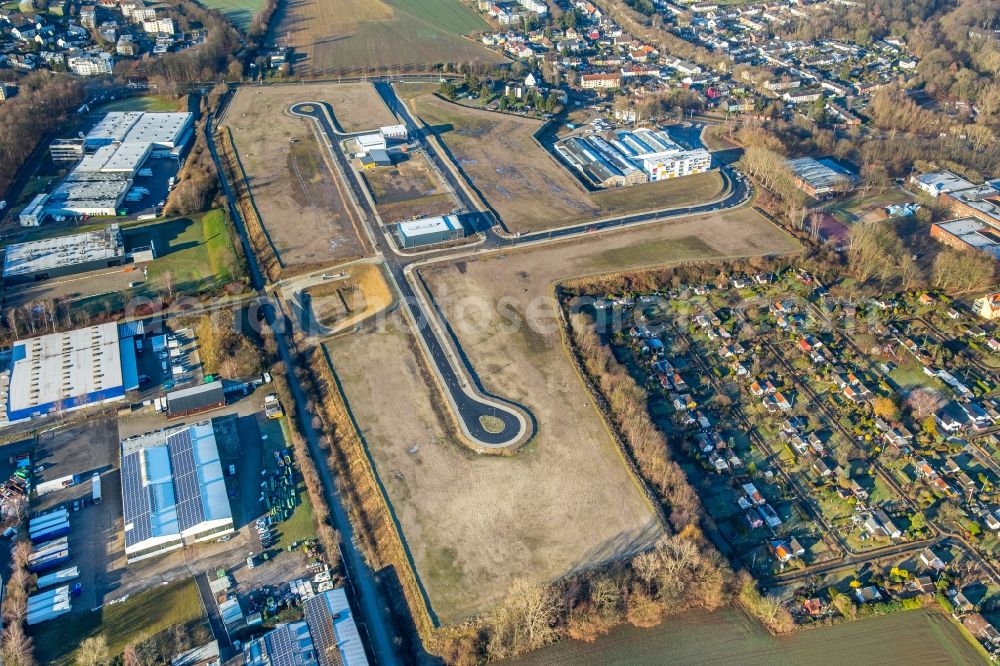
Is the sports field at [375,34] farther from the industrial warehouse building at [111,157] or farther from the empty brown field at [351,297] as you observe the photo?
the empty brown field at [351,297]

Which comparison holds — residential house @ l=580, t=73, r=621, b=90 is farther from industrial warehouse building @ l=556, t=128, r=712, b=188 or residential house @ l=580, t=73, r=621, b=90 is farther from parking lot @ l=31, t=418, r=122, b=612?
parking lot @ l=31, t=418, r=122, b=612

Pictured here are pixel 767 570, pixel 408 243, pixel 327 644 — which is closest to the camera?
pixel 327 644

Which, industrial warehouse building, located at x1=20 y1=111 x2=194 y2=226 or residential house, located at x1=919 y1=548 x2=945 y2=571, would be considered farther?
industrial warehouse building, located at x1=20 y1=111 x2=194 y2=226

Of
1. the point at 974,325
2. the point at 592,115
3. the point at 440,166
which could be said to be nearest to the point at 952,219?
the point at 974,325

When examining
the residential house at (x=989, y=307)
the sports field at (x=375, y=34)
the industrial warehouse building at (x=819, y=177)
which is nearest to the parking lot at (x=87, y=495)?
the residential house at (x=989, y=307)

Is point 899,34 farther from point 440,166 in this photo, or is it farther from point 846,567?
point 846,567

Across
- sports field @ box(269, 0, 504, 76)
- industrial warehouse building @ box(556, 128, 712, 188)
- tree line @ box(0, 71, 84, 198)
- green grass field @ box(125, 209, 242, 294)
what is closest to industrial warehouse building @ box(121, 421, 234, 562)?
green grass field @ box(125, 209, 242, 294)

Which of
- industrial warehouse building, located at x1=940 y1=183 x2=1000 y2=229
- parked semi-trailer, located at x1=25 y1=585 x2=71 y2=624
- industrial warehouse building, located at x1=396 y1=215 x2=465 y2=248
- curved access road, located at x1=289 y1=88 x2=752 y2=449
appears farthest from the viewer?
industrial warehouse building, located at x1=940 y1=183 x2=1000 y2=229
